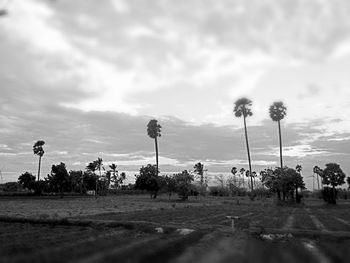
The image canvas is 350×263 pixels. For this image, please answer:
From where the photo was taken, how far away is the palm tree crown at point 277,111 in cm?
8594

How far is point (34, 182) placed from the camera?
136 metres

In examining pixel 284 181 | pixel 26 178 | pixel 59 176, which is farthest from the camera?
pixel 26 178

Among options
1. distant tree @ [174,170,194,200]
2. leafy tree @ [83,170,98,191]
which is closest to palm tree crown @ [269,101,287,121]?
distant tree @ [174,170,194,200]

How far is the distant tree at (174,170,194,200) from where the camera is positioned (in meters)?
92.7

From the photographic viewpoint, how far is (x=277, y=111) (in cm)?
8638

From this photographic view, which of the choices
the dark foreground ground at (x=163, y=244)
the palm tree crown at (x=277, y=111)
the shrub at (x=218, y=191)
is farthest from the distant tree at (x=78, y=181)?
the dark foreground ground at (x=163, y=244)

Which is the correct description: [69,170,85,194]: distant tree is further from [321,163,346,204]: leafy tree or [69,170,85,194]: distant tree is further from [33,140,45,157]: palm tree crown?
[321,163,346,204]: leafy tree

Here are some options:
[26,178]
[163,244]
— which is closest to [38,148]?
[26,178]

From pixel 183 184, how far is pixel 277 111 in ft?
88.5

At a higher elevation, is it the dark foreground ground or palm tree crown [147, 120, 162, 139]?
palm tree crown [147, 120, 162, 139]

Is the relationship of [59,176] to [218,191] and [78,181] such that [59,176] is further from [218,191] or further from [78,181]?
[218,191]

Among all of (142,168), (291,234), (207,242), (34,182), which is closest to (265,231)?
(291,234)

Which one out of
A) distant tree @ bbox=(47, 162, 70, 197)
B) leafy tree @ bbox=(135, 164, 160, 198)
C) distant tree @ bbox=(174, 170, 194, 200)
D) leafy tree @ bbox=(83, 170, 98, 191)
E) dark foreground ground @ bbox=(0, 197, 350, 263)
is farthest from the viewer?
leafy tree @ bbox=(83, 170, 98, 191)

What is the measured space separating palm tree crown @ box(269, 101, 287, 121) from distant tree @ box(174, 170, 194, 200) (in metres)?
24.2
